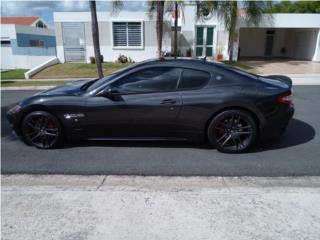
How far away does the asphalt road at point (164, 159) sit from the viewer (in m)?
3.64

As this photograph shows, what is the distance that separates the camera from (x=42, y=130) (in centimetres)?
435

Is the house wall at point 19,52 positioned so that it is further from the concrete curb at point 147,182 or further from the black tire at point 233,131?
the black tire at point 233,131

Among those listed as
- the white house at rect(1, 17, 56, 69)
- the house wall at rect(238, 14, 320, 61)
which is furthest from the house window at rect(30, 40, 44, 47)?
the house wall at rect(238, 14, 320, 61)

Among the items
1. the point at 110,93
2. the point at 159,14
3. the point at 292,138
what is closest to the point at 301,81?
the point at 159,14

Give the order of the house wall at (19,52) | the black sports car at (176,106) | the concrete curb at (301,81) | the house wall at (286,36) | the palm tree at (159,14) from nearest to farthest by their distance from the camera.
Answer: the black sports car at (176,106) → the concrete curb at (301,81) → the palm tree at (159,14) → the house wall at (286,36) → the house wall at (19,52)

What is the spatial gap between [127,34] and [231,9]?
7.16 metres

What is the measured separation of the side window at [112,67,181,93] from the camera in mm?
4125

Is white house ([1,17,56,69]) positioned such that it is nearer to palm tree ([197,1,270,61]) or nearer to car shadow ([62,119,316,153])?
palm tree ([197,1,270,61])

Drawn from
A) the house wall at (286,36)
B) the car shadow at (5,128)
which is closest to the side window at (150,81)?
the car shadow at (5,128)

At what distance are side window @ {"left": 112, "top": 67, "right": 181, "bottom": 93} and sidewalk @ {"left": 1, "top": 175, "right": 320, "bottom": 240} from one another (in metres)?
1.42

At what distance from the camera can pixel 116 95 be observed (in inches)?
162

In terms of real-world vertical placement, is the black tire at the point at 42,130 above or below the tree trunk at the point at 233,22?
below

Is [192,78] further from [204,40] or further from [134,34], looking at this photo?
[204,40]

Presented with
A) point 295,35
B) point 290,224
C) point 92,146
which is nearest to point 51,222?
point 92,146
